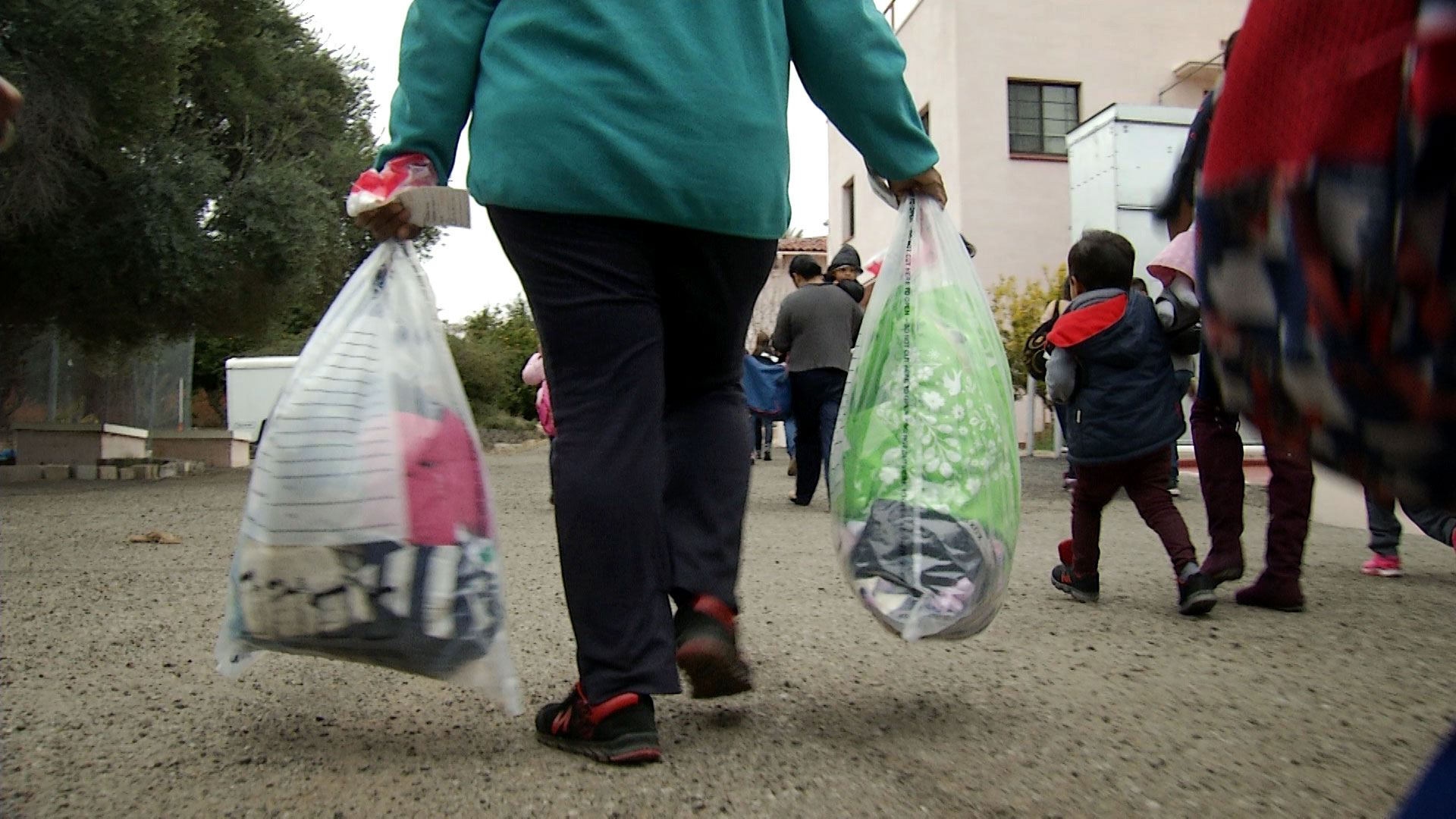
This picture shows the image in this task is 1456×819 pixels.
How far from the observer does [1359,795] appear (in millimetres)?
1694

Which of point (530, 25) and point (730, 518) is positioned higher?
point (530, 25)

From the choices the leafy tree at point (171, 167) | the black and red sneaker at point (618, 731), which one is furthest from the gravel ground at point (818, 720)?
the leafy tree at point (171, 167)

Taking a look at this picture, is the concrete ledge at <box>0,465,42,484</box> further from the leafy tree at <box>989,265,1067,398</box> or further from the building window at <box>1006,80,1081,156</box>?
the building window at <box>1006,80,1081,156</box>

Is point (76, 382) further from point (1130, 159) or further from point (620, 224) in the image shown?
point (620, 224)

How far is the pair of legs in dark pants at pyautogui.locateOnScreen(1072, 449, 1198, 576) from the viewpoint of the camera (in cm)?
347

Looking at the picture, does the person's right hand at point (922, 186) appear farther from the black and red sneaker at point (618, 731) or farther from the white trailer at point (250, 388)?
the white trailer at point (250, 388)

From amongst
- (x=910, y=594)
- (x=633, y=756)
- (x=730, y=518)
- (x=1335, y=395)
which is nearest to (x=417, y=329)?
(x=730, y=518)

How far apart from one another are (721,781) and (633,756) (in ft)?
0.49

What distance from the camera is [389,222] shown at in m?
2.00

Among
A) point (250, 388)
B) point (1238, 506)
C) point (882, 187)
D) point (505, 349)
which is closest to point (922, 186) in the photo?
point (882, 187)

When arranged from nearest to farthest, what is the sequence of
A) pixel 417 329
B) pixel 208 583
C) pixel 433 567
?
pixel 433 567
pixel 417 329
pixel 208 583

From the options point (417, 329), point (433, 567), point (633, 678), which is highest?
point (417, 329)

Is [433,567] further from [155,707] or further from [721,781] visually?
[155,707]

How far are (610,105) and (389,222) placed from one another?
478 mm
